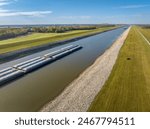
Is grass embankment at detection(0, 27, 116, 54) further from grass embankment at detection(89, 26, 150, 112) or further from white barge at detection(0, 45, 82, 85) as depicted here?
grass embankment at detection(89, 26, 150, 112)

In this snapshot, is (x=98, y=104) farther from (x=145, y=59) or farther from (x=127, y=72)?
(x=145, y=59)

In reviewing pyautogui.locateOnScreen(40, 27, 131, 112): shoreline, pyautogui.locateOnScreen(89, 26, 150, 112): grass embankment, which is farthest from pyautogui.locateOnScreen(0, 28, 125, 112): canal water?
pyautogui.locateOnScreen(89, 26, 150, 112): grass embankment

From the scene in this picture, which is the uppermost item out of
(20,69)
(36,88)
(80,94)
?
(20,69)

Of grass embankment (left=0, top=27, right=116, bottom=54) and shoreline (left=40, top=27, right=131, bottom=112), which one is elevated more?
grass embankment (left=0, top=27, right=116, bottom=54)

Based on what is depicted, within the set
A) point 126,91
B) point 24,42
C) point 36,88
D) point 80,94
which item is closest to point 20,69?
point 36,88

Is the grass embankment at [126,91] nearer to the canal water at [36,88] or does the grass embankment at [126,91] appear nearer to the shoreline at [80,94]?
the shoreline at [80,94]

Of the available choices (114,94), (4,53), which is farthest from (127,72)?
(4,53)

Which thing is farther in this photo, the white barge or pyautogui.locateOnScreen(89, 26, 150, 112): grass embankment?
the white barge

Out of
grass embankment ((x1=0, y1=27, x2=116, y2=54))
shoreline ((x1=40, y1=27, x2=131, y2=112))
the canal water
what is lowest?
the canal water

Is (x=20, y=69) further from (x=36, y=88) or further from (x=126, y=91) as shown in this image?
(x=126, y=91)

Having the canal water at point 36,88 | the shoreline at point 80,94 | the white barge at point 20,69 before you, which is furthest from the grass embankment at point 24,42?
the shoreline at point 80,94

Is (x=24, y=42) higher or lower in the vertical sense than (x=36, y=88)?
higher
